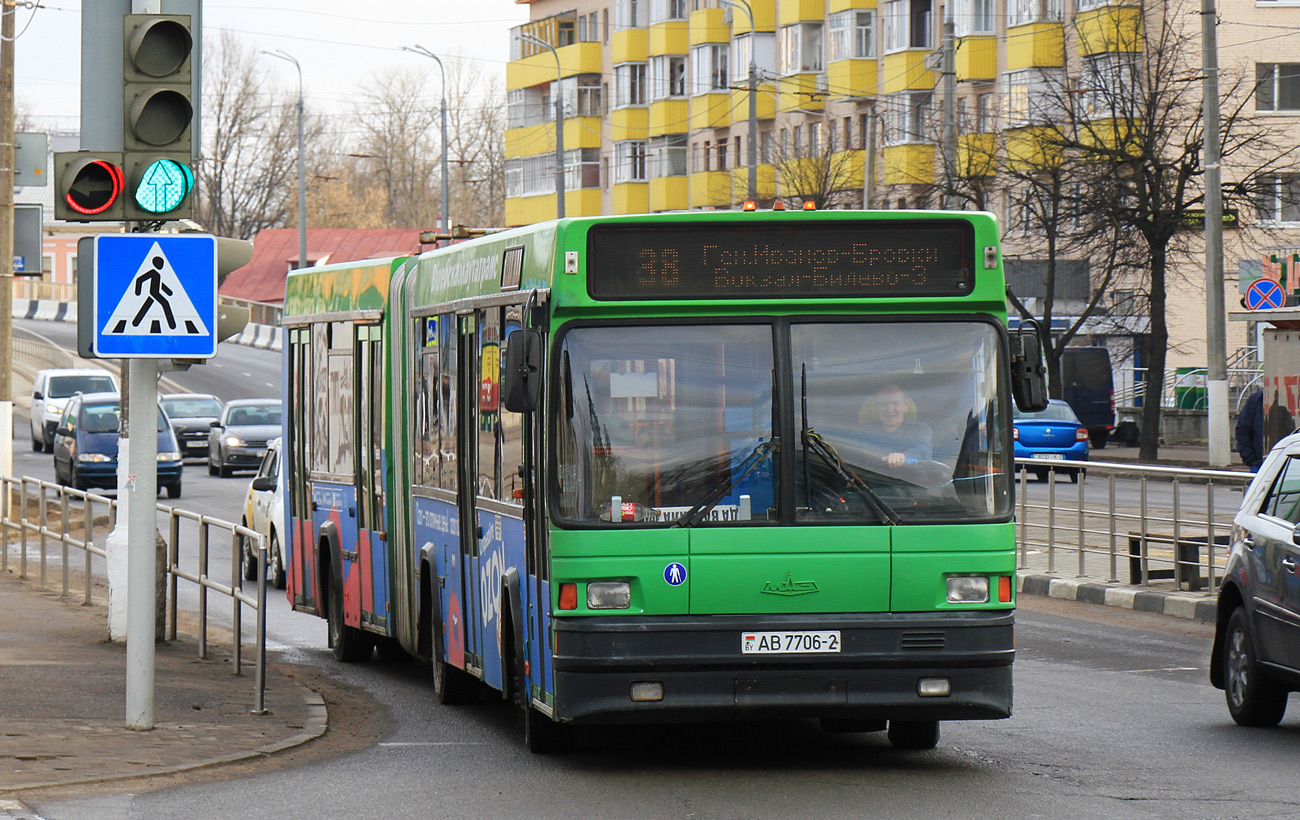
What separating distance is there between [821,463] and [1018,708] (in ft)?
10.5

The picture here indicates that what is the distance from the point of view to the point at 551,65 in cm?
9175

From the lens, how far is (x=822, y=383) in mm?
9406

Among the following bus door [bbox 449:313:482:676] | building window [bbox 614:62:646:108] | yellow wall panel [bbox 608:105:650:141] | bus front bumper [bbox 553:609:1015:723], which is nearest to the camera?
bus front bumper [bbox 553:609:1015:723]

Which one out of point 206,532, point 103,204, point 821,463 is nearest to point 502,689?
point 821,463

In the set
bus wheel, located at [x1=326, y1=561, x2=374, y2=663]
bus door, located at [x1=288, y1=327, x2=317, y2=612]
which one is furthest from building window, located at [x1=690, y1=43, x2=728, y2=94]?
bus wheel, located at [x1=326, y1=561, x2=374, y2=663]

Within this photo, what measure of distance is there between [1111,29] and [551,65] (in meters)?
43.3

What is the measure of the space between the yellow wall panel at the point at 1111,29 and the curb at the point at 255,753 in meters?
35.6

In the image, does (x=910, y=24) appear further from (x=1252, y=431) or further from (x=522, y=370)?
(x=522, y=370)

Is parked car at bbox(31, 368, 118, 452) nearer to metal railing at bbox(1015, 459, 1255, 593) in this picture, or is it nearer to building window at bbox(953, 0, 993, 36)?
building window at bbox(953, 0, 993, 36)

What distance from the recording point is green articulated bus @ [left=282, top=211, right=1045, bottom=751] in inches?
363

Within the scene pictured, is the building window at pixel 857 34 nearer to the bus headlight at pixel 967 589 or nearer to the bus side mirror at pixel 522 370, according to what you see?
the bus headlight at pixel 967 589

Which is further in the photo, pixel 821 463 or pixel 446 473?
pixel 446 473

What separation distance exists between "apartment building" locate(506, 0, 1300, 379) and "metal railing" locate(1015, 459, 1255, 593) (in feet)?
41.2

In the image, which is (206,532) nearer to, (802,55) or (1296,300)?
(1296,300)
